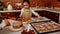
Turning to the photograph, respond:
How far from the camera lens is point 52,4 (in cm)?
333

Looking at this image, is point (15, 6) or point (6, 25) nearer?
point (6, 25)

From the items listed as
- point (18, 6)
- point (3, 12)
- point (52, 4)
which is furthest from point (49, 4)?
point (3, 12)

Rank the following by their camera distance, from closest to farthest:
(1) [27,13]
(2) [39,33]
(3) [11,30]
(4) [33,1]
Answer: (2) [39,33]
(3) [11,30]
(1) [27,13]
(4) [33,1]

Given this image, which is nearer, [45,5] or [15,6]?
[15,6]

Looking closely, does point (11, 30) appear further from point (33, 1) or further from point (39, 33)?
point (33, 1)

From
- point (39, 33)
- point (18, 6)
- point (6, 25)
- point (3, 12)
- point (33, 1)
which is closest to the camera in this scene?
point (39, 33)

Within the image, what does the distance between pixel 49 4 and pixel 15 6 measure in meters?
1.14

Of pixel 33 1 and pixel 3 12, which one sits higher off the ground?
pixel 33 1

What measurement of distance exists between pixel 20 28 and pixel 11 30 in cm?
8

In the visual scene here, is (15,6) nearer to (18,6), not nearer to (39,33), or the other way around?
(18,6)

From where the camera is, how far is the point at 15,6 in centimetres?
314

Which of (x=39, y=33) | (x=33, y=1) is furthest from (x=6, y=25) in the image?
(x=33, y=1)

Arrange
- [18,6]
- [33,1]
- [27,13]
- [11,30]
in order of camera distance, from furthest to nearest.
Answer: [33,1] < [18,6] < [27,13] < [11,30]

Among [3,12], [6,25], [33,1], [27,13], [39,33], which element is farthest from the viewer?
[33,1]
